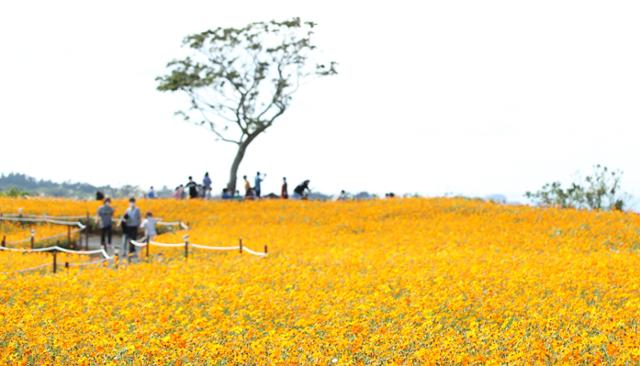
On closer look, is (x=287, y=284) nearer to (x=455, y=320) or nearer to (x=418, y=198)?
(x=455, y=320)

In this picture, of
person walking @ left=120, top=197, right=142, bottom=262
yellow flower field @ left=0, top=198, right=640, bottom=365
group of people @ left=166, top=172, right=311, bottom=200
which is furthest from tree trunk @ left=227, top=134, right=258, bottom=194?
person walking @ left=120, top=197, right=142, bottom=262

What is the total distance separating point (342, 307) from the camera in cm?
1210

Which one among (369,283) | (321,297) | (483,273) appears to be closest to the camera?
(321,297)

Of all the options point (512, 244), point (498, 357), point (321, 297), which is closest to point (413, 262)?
point (321, 297)

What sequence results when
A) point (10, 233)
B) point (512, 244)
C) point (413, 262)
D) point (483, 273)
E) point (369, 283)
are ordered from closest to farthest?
point (369, 283) < point (483, 273) < point (413, 262) < point (512, 244) < point (10, 233)

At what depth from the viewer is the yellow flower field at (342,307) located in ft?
28.5

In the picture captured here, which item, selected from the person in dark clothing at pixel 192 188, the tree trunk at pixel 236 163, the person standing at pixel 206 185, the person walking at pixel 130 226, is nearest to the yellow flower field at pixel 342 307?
the person walking at pixel 130 226

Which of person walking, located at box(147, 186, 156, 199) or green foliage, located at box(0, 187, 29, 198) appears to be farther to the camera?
green foliage, located at box(0, 187, 29, 198)

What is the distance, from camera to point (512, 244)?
86.6 feet

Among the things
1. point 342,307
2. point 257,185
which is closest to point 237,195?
point 257,185

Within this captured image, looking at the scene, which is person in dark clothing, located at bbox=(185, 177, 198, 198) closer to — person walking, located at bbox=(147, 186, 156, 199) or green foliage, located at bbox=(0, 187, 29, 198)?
person walking, located at bbox=(147, 186, 156, 199)

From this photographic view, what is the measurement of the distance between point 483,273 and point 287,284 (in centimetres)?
410

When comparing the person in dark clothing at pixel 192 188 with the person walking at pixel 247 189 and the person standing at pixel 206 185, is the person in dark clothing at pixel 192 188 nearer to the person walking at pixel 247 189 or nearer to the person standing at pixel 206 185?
the person standing at pixel 206 185

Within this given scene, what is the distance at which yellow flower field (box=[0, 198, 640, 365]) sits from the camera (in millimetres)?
8680
